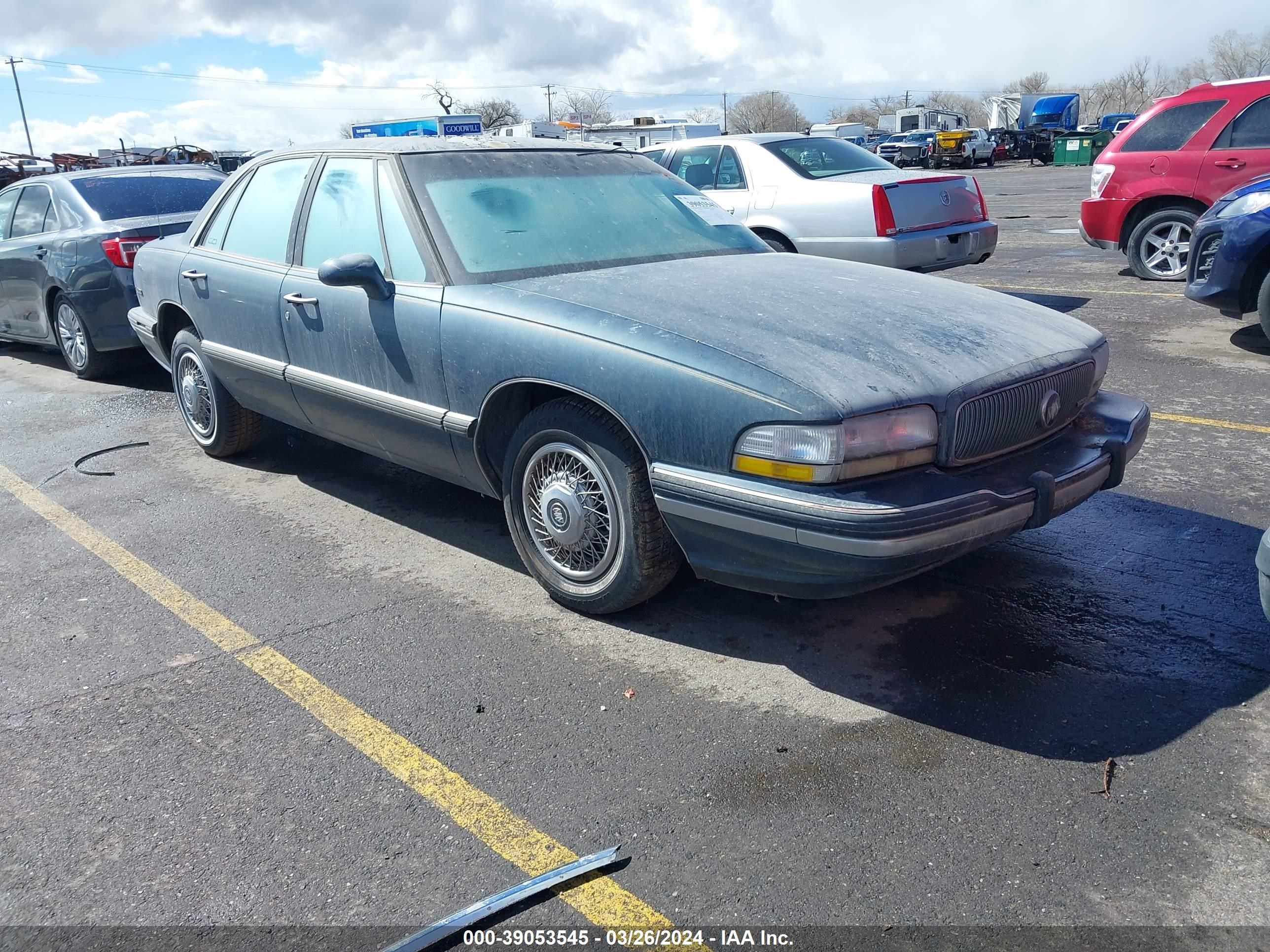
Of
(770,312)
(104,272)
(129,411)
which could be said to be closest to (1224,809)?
→ (770,312)

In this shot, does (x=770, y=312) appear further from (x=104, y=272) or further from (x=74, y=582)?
(x=104, y=272)

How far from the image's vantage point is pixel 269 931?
7.75 ft

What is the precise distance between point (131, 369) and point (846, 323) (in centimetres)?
722

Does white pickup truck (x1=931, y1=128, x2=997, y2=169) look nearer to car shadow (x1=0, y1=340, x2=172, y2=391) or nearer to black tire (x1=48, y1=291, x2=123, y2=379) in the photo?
car shadow (x1=0, y1=340, x2=172, y2=391)

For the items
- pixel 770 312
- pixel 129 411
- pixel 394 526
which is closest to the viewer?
pixel 770 312

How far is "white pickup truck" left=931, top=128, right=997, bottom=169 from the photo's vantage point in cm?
4366

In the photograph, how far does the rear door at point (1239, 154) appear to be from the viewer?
8.94 meters

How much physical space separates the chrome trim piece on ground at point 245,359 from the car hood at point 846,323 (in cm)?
157

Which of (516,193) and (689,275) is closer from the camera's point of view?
(689,275)

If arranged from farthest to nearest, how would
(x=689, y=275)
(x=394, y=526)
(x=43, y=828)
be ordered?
1. (x=394, y=526)
2. (x=689, y=275)
3. (x=43, y=828)

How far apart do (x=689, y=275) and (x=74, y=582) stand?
110 inches

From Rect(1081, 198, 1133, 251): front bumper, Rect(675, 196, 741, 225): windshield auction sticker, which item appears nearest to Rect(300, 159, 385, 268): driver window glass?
Rect(675, 196, 741, 225): windshield auction sticker

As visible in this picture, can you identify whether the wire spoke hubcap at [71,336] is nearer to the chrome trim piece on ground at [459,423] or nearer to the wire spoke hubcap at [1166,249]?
the chrome trim piece on ground at [459,423]

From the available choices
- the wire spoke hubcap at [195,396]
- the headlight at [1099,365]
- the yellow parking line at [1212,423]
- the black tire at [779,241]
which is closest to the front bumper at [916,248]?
the black tire at [779,241]
